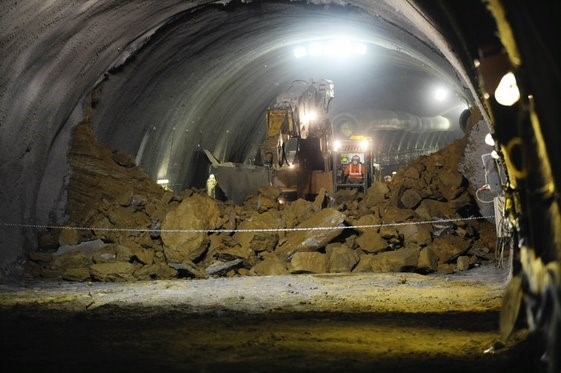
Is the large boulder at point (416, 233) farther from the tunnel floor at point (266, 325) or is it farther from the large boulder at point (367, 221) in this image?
the tunnel floor at point (266, 325)

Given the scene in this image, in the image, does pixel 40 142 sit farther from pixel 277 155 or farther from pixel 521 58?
pixel 521 58

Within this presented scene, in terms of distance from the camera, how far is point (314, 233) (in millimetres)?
10086

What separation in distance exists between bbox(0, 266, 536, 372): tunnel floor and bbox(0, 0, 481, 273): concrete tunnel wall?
7.90 ft

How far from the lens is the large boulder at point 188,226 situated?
9781mm

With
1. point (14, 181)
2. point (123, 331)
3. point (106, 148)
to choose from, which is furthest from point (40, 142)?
point (123, 331)

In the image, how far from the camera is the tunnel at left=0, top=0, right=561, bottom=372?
3957mm

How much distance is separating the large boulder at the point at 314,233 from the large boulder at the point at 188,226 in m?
1.37

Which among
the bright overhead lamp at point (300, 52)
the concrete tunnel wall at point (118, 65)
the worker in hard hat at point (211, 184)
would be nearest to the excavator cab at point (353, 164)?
the bright overhead lamp at point (300, 52)

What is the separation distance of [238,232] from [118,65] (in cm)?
399

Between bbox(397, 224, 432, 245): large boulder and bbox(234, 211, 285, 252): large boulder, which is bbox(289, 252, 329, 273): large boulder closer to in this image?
bbox(234, 211, 285, 252): large boulder

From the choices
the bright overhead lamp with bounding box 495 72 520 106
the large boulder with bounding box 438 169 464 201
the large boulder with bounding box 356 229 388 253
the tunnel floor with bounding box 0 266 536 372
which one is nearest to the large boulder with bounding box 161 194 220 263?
the tunnel floor with bounding box 0 266 536 372

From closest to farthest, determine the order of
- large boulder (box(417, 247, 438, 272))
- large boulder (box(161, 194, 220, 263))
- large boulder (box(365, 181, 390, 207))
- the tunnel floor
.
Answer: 1. the tunnel floor
2. large boulder (box(417, 247, 438, 272))
3. large boulder (box(161, 194, 220, 263))
4. large boulder (box(365, 181, 390, 207))

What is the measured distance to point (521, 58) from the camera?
347cm

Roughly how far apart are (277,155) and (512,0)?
38.9 ft
